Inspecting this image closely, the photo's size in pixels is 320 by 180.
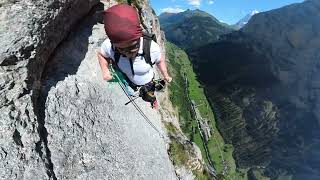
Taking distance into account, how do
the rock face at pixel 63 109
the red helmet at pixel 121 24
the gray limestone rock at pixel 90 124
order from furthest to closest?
the gray limestone rock at pixel 90 124 → the rock face at pixel 63 109 → the red helmet at pixel 121 24

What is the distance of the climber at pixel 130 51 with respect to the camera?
12.0 metres

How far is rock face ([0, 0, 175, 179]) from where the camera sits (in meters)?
15.9

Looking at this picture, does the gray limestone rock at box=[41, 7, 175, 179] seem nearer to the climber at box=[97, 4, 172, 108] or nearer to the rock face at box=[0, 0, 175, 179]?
the rock face at box=[0, 0, 175, 179]

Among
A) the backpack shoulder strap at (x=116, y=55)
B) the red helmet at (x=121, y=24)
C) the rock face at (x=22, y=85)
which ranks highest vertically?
the red helmet at (x=121, y=24)

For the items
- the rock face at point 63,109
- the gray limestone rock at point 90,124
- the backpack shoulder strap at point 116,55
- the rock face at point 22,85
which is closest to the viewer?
the backpack shoulder strap at point 116,55

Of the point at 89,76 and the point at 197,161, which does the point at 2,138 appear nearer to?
the point at 89,76

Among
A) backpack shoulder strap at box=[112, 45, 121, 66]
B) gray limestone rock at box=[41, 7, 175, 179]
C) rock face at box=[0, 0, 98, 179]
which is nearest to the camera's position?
backpack shoulder strap at box=[112, 45, 121, 66]

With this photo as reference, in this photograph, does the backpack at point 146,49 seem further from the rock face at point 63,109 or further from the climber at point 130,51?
the rock face at point 63,109

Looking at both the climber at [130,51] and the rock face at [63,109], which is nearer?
the climber at [130,51]

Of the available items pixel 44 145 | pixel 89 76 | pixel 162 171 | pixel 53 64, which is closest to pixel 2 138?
pixel 44 145

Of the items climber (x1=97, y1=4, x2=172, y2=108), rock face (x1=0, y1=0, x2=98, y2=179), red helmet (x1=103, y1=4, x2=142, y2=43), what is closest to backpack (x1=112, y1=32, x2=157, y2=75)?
climber (x1=97, y1=4, x2=172, y2=108)

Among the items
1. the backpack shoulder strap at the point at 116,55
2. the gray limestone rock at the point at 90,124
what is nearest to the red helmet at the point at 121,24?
the backpack shoulder strap at the point at 116,55

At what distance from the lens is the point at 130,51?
1324 cm

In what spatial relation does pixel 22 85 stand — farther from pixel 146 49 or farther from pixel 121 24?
pixel 121 24
